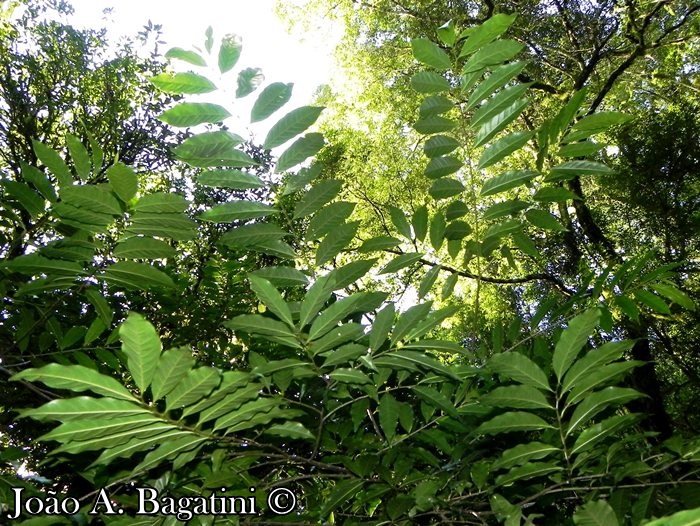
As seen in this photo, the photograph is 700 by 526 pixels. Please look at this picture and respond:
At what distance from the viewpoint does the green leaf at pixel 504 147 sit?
1.09 m

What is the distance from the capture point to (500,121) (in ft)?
3.64

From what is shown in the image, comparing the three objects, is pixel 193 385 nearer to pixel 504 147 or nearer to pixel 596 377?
pixel 596 377

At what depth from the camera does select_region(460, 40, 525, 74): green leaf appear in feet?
3.46

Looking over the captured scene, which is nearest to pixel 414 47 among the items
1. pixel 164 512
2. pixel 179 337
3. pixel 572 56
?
pixel 164 512

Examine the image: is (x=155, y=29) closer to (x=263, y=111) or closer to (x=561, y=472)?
(x=263, y=111)

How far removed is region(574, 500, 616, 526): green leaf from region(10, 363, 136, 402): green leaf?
1.88ft

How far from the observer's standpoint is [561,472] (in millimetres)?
1017

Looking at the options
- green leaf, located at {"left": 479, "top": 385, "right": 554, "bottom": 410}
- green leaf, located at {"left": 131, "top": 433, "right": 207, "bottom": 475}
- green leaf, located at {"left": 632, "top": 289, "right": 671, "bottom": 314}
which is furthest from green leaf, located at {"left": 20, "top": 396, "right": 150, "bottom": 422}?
green leaf, located at {"left": 632, "top": 289, "right": 671, "bottom": 314}

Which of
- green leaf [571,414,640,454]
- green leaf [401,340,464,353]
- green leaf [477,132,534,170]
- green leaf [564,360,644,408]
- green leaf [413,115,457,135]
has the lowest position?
green leaf [571,414,640,454]

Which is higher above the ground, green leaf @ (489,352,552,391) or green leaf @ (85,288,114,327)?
green leaf @ (85,288,114,327)

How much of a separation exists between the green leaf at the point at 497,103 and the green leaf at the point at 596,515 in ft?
2.47

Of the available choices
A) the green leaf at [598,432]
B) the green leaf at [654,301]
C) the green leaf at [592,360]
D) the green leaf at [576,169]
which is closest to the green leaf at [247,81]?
the green leaf at [576,169]

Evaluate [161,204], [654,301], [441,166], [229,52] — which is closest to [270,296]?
[161,204]

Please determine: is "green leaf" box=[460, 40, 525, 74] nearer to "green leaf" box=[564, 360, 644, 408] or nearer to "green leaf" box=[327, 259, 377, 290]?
"green leaf" box=[327, 259, 377, 290]
